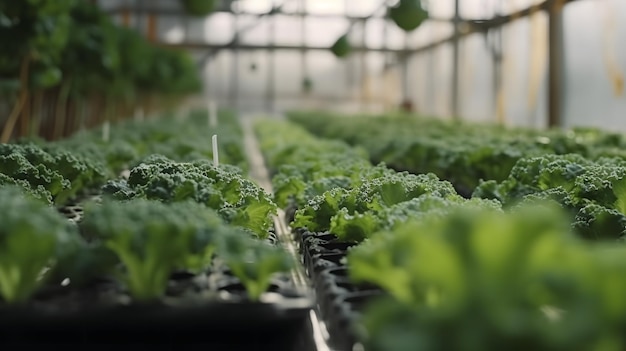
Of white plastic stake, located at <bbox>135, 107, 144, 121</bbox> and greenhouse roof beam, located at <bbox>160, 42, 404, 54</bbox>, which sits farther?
greenhouse roof beam, located at <bbox>160, 42, 404, 54</bbox>

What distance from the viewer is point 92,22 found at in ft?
26.8

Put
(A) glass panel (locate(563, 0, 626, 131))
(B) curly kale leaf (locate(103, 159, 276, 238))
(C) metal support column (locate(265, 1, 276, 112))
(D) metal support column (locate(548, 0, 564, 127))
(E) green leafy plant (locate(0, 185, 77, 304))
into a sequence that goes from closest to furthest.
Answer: (E) green leafy plant (locate(0, 185, 77, 304)), (B) curly kale leaf (locate(103, 159, 276, 238)), (A) glass panel (locate(563, 0, 626, 131)), (D) metal support column (locate(548, 0, 564, 127)), (C) metal support column (locate(265, 1, 276, 112))

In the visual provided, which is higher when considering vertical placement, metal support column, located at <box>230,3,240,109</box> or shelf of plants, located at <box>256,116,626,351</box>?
metal support column, located at <box>230,3,240,109</box>

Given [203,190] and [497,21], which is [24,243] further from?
[497,21]

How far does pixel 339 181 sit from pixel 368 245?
114 centimetres

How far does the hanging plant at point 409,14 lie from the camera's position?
11.4ft

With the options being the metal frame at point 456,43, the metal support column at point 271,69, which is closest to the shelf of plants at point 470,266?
the metal frame at point 456,43

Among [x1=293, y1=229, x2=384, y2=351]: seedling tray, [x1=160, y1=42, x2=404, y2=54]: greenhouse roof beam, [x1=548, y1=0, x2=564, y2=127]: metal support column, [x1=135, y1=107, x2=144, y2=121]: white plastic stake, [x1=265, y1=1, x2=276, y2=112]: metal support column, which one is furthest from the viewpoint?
[x1=265, y1=1, x2=276, y2=112]: metal support column

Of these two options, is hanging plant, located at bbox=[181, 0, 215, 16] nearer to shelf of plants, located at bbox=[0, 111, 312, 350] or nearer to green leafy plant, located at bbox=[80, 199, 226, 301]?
shelf of plants, located at bbox=[0, 111, 312, 350]

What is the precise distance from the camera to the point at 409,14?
11.4 ft

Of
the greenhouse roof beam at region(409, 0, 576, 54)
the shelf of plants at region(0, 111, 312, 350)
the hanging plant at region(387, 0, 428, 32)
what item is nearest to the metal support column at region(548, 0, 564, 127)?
the greenhouse roof beam at region(409, 0, 576, 54)

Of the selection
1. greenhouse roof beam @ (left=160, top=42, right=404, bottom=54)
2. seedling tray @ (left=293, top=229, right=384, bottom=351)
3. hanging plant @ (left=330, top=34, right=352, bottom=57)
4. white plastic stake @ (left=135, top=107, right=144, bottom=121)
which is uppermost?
greenhouse roof beam @ (left=160, top=42, right=404, bottom=54)

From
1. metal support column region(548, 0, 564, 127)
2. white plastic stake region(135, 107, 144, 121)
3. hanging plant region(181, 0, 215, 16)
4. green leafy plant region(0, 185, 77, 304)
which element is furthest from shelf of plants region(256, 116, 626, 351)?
white plastic stake region(135, 107, 144, 121)

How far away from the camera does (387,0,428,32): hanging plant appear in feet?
11.4
